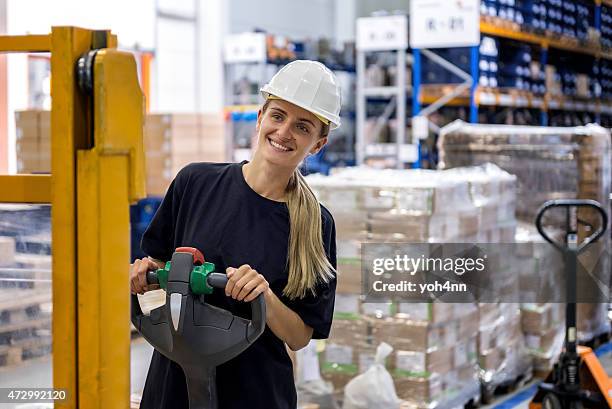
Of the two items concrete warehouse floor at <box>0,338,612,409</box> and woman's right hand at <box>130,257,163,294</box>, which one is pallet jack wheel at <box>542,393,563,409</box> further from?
woman's right hand at <box>130,257,163,294</box>

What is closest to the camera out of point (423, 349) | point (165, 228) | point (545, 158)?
point (165, 228)

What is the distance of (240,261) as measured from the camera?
2.16 metres

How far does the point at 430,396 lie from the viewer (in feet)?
15.3

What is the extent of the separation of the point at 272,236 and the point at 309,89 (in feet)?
1.22

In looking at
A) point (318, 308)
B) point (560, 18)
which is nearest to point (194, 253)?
point (318, 308)

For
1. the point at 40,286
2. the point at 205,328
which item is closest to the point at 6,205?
the point at 40,286

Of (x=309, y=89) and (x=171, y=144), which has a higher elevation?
(x=309, y=89)

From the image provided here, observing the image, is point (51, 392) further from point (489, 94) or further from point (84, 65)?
point (489, 94)

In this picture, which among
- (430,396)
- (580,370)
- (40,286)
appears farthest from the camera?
(580,370)

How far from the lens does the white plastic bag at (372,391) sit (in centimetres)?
450

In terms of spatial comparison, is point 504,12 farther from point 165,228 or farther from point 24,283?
point 24,283

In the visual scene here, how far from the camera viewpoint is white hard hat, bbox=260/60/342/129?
7.16 feet

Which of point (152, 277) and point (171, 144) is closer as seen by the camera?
point (152, 277)

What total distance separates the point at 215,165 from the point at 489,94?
6978 mm
